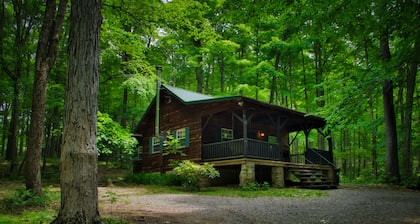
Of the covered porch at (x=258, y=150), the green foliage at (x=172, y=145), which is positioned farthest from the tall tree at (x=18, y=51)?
the covered porch at (x=258, y=150)

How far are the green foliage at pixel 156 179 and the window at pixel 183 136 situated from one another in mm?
2160

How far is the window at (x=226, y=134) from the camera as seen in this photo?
19.6 metres

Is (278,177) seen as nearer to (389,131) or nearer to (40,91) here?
(389,131)

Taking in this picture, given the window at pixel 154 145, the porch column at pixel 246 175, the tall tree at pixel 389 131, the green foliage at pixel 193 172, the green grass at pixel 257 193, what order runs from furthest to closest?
the window at pixel 154 145
the tall tree at pixel 389 131
the porch column at pixel 246 175
the green foliage at pixel 193 172
the green grass at pixel 257 193

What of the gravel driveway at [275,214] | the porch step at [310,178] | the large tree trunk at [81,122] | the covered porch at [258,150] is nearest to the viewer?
the large tree trunk at [81,122]

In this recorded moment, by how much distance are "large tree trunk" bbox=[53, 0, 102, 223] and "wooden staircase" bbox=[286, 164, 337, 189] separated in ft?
44.1

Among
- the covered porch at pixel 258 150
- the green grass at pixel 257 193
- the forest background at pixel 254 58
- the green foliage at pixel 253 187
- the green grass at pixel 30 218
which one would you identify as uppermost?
the forest background at pixel 254 58

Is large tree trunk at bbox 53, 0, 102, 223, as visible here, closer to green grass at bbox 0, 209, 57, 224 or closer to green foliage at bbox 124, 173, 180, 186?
green grass at bbox 0, 209, 57, 224

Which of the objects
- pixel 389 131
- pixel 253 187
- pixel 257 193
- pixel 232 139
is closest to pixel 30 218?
pixel 257 193

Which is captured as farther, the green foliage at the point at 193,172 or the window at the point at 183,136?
the window at the point at 183,136

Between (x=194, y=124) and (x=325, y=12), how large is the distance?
1117cm

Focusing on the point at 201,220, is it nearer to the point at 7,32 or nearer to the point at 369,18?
the point at 369,18

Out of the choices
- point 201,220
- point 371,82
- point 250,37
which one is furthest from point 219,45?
point 201,220

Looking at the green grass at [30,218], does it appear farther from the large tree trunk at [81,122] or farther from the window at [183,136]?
the window at [183,136]
